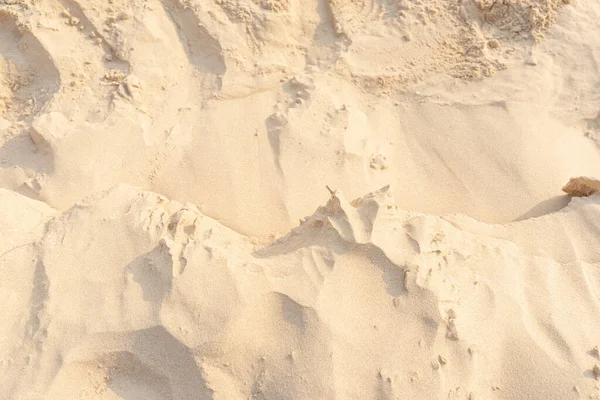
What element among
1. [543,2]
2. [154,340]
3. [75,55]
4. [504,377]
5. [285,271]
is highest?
[543,2]

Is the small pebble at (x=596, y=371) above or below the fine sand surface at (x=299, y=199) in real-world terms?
below

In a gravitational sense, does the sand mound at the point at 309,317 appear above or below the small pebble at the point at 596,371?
above

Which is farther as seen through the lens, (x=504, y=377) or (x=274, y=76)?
(x=274, y=76)

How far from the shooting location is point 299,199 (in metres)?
2.14

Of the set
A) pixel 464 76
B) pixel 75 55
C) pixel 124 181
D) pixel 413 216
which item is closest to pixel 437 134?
pixel 464 76

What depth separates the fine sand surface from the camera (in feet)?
5.02

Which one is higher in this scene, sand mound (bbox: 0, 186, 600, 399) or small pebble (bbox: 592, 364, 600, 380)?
sand mound (bbox: 0, 186, 600, 399)

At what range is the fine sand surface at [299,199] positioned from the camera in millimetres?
1531

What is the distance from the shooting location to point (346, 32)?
265 centimetres

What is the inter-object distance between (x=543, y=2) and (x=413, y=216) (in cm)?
163

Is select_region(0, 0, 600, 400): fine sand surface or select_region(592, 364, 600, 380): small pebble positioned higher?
select_region(0, 0, 600, 400): fine sand surface

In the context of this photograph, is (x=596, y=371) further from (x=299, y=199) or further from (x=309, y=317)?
(x=299, y=199)

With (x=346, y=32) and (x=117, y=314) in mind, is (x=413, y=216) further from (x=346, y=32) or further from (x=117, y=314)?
(x=346, y=32)

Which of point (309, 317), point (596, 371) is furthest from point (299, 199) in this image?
point (596, 371)
